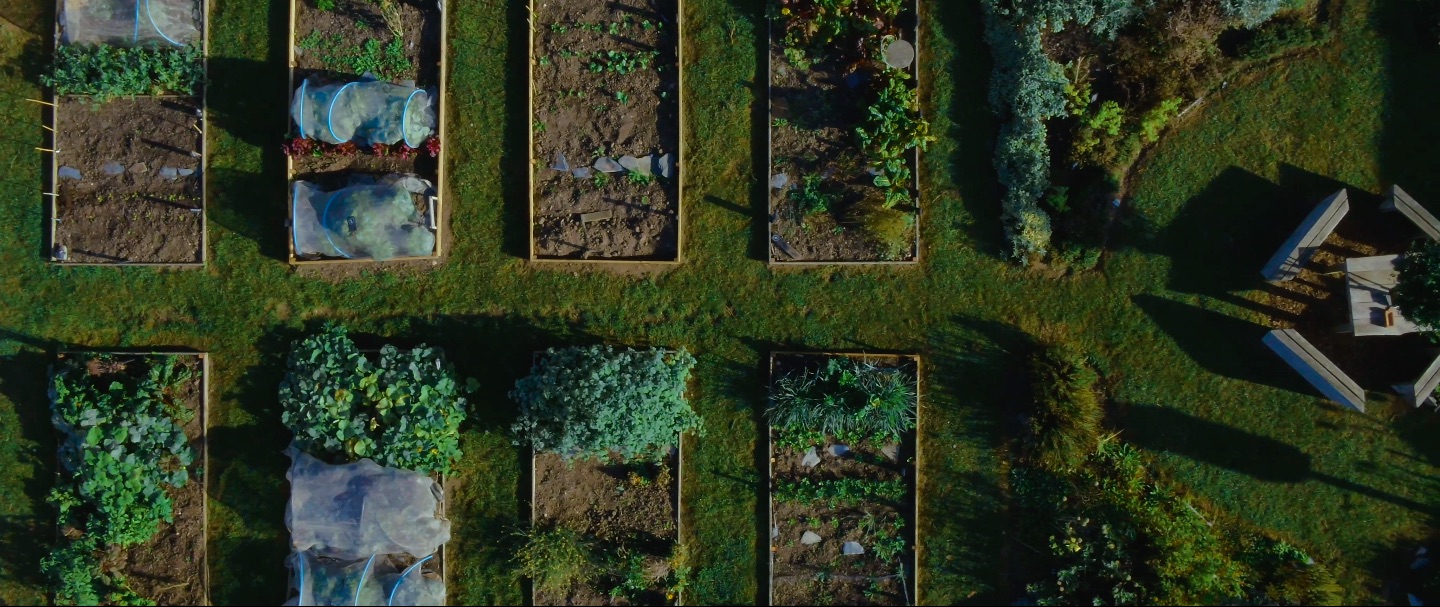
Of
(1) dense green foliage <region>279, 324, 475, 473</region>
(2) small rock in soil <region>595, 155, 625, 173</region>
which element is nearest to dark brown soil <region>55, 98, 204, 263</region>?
(1) dense green foliage <region>279, 324, 475, 473</region>

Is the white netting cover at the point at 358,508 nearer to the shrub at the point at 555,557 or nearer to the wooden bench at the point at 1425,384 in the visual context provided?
the shrub at the point at 555,557

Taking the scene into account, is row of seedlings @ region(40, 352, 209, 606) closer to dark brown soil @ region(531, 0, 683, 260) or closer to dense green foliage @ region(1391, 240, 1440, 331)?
dark brown soil @ region(531, 0, 683, 260)

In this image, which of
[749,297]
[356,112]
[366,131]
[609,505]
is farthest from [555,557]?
[356,112]

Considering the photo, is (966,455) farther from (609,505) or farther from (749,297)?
(609,505)

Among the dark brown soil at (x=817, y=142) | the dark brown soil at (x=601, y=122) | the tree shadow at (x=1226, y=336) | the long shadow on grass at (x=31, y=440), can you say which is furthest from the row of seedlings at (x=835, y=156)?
the long shadow on grass at (x=31, y=440)

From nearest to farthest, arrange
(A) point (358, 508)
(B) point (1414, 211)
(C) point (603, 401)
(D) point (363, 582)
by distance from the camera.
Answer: (C) point (603, 401)
(B) point (1414, 211)
(A) point (358, 508)
(D) point (363, 582)

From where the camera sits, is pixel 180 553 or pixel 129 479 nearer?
pixel 129 479
